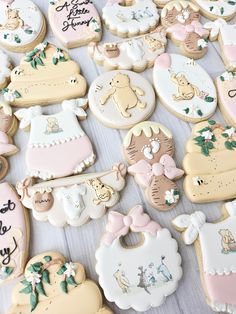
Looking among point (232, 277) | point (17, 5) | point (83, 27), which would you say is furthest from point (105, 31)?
point (232, 277)

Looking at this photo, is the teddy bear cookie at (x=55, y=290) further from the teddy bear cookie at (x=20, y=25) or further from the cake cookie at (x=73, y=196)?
the teddy bear cookie at (x=20, y=25)

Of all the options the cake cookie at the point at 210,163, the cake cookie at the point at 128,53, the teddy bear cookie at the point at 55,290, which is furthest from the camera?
the cake cookie at the point at 128,53

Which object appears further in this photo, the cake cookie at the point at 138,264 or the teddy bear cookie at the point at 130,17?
the teddy bear cookie at the point at 130,17

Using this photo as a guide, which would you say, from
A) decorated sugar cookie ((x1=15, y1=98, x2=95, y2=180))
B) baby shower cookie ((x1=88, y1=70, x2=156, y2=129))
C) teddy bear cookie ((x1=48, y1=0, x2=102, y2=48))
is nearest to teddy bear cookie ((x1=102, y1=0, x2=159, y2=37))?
teddy bear cookie ((x1=48, y1=0, x2=102, y2=48))

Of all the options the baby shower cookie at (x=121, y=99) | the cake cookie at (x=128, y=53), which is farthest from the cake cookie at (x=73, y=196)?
the cake cookie at (x=128, y=53)

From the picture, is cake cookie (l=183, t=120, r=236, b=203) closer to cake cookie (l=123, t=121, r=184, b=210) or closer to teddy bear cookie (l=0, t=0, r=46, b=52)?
cake cookie (l=123, t=121, r=184, b=210)

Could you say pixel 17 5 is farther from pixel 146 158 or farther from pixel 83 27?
pixel 146 158

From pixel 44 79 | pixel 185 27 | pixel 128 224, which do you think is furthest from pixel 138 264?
pixel 185 27

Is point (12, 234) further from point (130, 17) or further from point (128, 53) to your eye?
point (130, 17)
